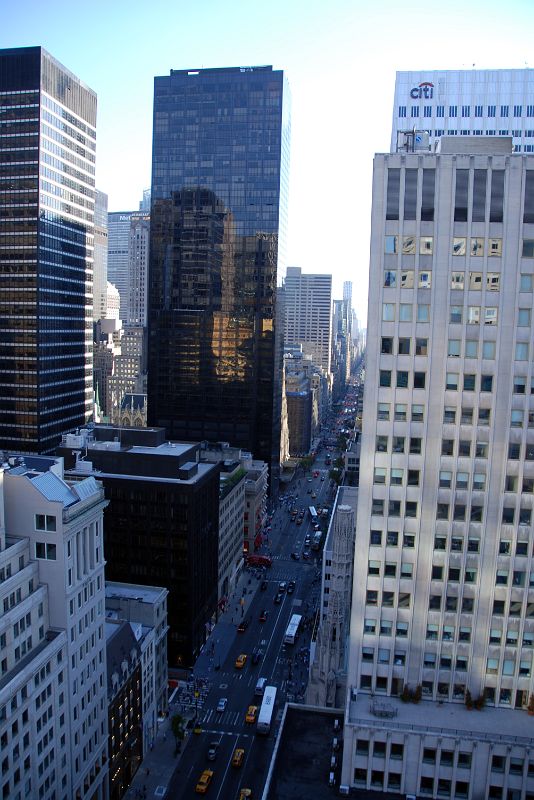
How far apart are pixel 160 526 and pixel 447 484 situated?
2784 inches

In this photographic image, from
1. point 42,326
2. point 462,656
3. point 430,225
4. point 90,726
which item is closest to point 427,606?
point 462,656

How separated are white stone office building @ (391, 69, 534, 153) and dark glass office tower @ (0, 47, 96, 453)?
110508mm

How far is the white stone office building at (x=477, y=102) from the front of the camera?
9956cm

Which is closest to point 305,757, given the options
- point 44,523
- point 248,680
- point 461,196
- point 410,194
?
point 44,523

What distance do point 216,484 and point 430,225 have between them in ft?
294

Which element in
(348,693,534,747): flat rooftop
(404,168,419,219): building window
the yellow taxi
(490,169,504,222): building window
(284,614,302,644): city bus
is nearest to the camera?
(348,693,534,747): flat rooftop

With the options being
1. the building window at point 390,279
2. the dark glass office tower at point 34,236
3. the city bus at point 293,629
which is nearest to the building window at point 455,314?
the building window at point 390,279

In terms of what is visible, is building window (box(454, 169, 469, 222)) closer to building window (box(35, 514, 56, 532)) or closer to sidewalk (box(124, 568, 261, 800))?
building window (box(35, 514, 56, 532))

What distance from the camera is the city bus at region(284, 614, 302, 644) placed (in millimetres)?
137375

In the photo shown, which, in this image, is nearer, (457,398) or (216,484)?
(457,398)

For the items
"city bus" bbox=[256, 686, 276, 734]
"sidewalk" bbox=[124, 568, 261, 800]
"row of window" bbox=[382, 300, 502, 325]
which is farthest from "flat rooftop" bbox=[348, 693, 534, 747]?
"city bus" bbox=[256, 686, 276, 734]

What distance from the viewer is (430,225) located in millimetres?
61875

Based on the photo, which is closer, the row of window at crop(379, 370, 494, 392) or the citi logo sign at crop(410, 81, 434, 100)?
the row of window at crop(379, 370, 494, 392)

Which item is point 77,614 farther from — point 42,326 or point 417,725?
point 42,326
